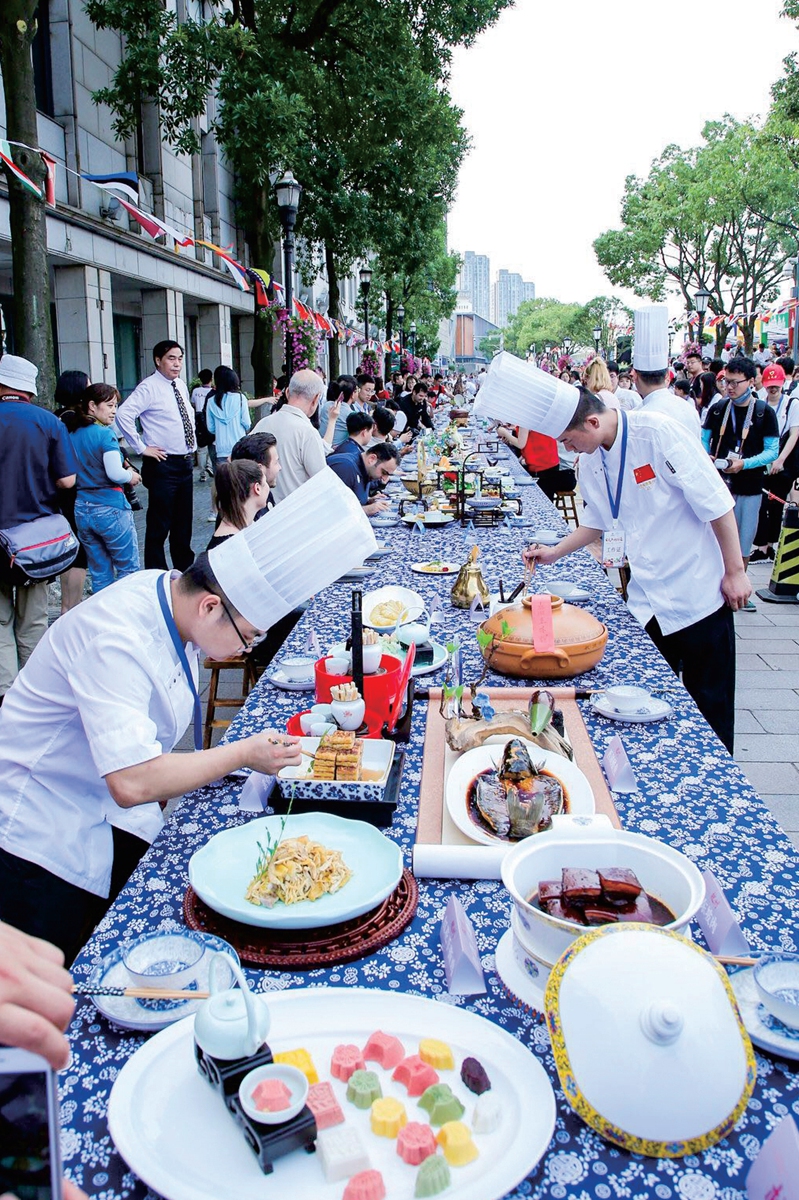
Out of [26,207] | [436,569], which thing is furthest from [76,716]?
[26,207]

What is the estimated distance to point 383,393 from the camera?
69.1 ft

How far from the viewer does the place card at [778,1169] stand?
971mm

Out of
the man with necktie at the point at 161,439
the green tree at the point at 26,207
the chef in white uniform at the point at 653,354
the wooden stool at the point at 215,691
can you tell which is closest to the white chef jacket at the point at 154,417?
the man with necktie at the point at 161,439

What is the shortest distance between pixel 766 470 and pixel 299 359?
8.28m

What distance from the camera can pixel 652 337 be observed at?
409 centimetres

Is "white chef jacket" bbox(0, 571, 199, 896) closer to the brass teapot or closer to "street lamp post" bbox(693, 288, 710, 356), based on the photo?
the brass teapot

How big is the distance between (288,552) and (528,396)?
1.68 meters

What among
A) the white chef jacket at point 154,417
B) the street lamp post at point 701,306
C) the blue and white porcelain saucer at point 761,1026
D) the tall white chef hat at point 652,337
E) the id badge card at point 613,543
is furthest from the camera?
the street lamp post at point 701,306

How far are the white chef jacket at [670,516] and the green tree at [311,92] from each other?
985 cm

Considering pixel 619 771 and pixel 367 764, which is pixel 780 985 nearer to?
pixel 619 771

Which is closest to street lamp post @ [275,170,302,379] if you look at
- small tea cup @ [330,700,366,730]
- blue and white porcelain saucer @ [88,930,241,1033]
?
small tea cup @ [330,700,366,730]

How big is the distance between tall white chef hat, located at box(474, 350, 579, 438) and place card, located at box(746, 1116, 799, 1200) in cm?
267

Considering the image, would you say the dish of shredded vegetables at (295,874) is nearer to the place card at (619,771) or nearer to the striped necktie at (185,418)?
the place card at (619,771)

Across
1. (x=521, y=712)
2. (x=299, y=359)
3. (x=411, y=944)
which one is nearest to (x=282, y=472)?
(x=521, y=712)
